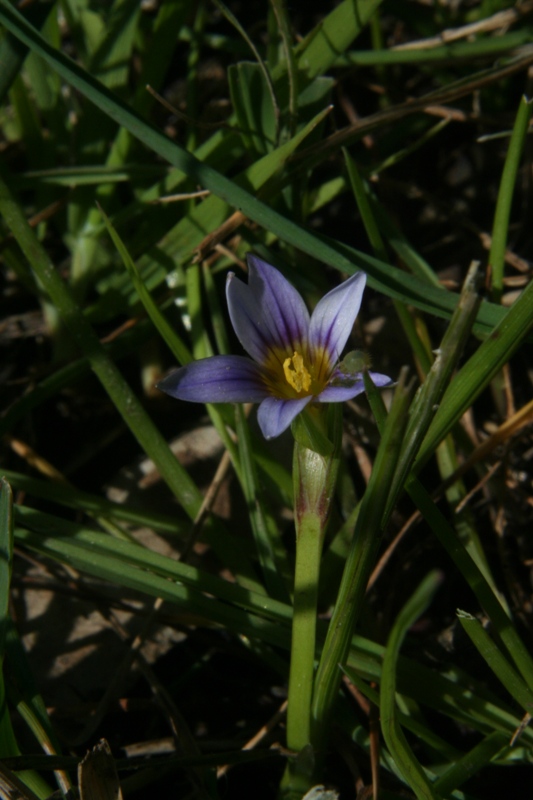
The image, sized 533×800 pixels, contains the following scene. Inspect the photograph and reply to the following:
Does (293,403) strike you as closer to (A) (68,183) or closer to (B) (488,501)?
(B) (488,501)

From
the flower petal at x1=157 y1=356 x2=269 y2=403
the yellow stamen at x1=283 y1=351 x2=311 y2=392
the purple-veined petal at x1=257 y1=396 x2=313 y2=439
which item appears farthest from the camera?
the yellow stamen at x1=283 y1=351 x2=311 y2=392

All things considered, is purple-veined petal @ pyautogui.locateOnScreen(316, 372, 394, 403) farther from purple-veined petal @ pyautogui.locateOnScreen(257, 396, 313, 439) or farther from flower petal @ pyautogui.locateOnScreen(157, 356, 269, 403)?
flower petal @ pyautogui.locateOnScreen(157, 356, 269, 403)

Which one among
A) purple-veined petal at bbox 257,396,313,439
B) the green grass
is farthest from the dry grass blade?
purple-veined petal at bbox 257,396,313,439

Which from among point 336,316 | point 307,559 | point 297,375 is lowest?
point 307,559

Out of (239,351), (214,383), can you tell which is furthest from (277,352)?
(239,351)

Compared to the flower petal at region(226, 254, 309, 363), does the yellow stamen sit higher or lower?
lower

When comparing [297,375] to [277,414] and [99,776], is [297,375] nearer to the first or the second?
[277,414]

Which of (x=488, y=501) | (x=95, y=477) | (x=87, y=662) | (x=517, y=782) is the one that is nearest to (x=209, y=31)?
(x=95, y=477)

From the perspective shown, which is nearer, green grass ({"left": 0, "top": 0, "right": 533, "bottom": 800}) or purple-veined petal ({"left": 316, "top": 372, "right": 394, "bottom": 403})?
purple-veined petal ({"left": 316, "top": 372, "right": 394, "bottom": 403})
